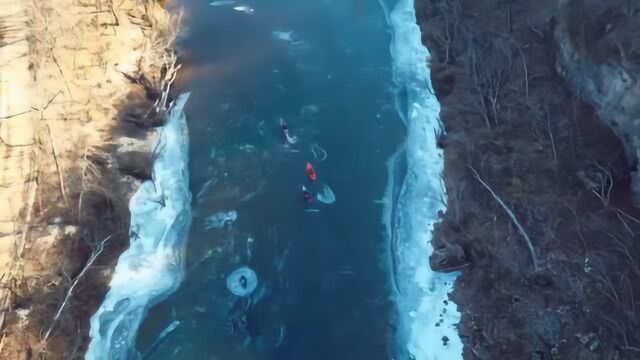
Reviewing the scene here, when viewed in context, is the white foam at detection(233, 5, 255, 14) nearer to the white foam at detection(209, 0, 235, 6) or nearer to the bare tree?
the white foam at detection(209, 0, 235, 6)

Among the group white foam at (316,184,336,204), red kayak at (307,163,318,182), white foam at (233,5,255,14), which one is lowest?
white foam at (316,184,336,204)

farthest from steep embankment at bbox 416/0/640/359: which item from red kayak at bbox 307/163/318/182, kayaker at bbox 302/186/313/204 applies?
red kayak at bbox 307/163/318/182

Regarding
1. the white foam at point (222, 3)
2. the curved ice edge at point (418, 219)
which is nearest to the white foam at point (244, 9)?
the white foam at point (222, 3)

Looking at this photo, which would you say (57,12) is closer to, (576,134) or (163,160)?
(163,160)

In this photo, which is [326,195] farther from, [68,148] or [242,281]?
[68,148]

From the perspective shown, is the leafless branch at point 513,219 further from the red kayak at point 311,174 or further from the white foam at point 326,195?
the red kayak at point 311,174

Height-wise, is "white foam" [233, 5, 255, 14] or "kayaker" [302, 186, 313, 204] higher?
"white foam" [233, 5, 255, 14]

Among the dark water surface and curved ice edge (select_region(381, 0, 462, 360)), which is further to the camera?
the dark water surface
